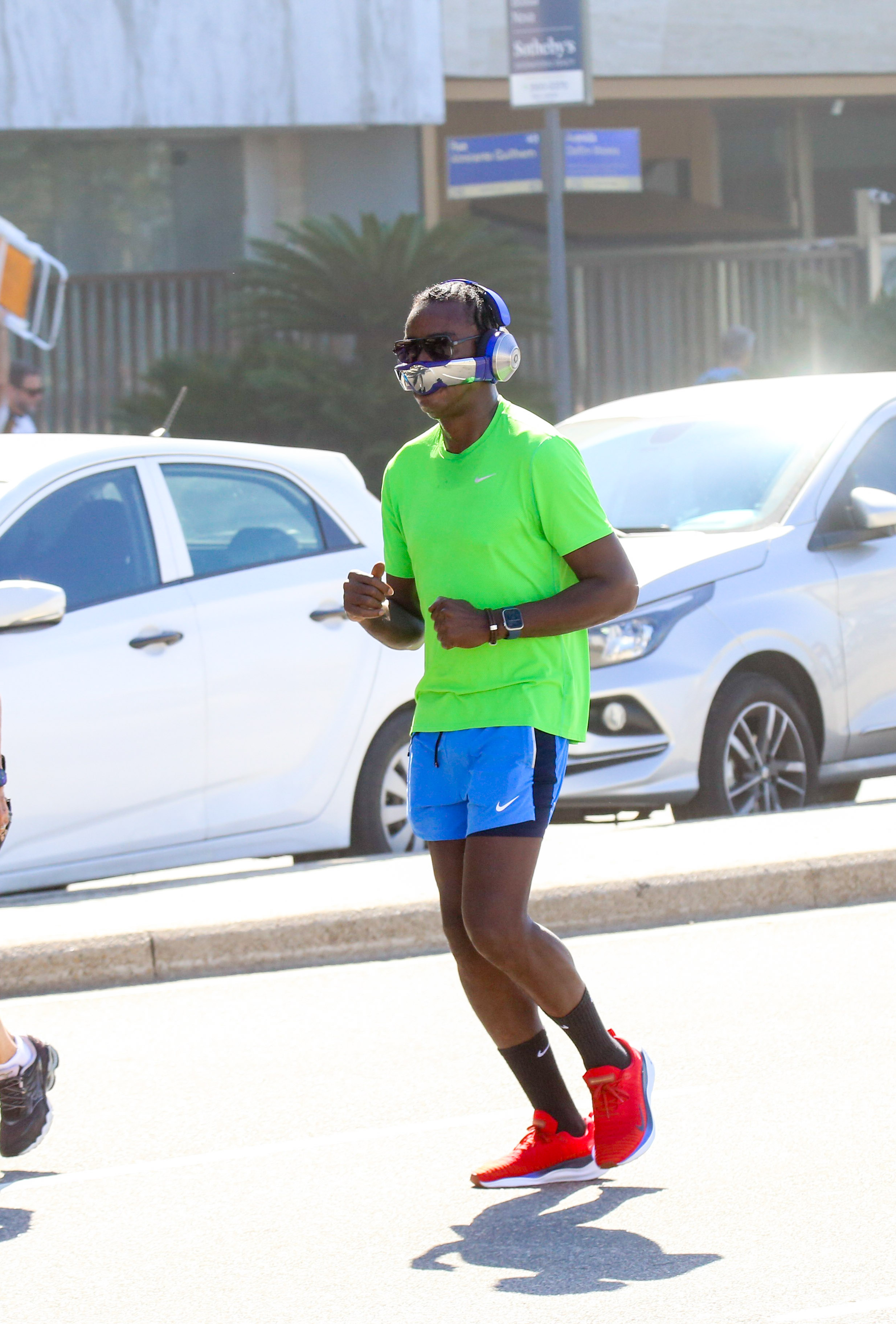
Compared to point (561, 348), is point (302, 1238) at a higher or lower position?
lower

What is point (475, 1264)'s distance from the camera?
4105mm

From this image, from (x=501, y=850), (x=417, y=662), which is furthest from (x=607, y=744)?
(x=501, y=850)

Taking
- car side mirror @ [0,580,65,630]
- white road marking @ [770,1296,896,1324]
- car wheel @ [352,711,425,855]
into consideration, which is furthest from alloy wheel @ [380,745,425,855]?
white road marking @ [770,1296,896,1324]

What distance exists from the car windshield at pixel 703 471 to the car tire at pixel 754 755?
79 centimetres

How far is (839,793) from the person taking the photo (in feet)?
31.7

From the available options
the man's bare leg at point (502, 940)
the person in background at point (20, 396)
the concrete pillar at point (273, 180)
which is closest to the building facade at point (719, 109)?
the concrete pillar at point (273, 180)

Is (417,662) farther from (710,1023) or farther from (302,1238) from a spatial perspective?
(302,1238)

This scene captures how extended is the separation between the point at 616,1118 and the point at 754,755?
4152mm

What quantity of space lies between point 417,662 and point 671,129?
17.3 metres

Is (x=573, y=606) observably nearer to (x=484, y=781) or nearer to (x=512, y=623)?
(x=512, y=623)

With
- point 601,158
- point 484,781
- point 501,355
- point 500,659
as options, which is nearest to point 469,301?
point 501,355

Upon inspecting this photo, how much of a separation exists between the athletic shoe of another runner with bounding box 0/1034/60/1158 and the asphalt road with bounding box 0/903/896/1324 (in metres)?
0.10

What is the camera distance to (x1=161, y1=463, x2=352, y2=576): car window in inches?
300

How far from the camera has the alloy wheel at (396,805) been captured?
792 cm
